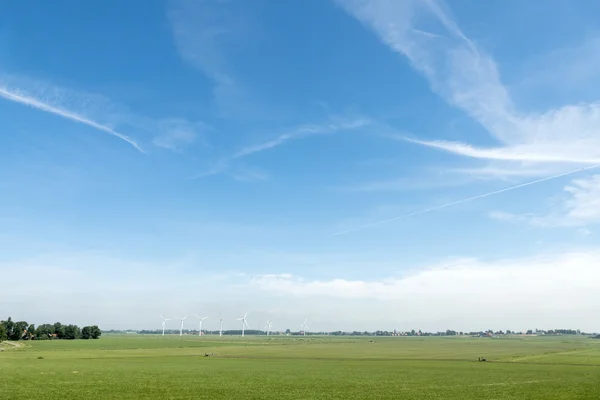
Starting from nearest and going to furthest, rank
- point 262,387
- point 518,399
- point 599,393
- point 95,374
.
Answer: point 518,399, point 599,393, point 262,387, point 95,374

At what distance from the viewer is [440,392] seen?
165 ft

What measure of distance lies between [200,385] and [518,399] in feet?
117

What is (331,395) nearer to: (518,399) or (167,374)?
(518,399)

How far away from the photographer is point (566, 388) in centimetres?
5441

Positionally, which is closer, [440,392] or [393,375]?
[440,392]

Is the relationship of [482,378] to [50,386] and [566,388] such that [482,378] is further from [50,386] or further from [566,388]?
[50,386]

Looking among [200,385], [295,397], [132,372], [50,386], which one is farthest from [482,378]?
[50,386]

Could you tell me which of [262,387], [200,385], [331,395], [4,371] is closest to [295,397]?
[331,395]

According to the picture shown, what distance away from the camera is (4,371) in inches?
2650

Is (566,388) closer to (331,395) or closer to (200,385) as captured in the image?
(331,395)

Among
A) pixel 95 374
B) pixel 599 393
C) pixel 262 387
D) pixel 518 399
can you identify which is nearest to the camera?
pixel 518 399

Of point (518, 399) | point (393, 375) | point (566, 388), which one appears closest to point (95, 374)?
point (393, 375)

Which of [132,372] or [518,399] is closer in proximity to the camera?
[518,399]

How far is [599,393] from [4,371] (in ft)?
260
